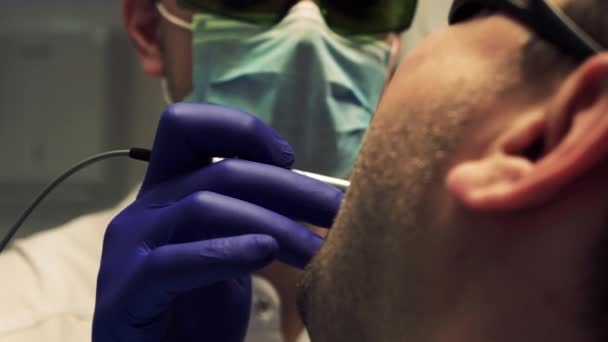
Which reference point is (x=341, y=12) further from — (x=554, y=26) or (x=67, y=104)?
(x=67, y=104)

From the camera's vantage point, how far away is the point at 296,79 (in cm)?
107

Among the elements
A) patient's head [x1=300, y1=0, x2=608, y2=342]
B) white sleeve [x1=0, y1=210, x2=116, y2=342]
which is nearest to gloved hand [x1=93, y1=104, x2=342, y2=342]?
patient's head [x1=300, y1=0, x2=608, y2=342]

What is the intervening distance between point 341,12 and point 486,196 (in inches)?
30.7

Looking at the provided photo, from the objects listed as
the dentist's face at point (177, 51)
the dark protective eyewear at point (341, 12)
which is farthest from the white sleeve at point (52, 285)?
the dark protective eyewear at point (341, 12)

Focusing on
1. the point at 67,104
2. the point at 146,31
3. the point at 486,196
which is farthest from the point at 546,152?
the point at 67,104

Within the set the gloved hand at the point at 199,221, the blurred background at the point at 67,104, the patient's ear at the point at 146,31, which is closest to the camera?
the gloved hand at the point at 199,221

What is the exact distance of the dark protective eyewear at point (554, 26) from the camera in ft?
1.33

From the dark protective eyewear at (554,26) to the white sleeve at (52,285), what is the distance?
833mm

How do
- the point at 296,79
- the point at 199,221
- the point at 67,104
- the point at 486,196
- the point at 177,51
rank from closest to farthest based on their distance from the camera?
the point at 486,196, the point at 199,221, the point at 296,79, the point at 177,51, the point at 67,104

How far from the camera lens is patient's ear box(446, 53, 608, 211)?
0.38 meters

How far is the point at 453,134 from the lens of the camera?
0.45m

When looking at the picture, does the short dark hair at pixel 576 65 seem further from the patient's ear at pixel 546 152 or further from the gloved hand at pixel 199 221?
the gloved hand at pixel 199 221

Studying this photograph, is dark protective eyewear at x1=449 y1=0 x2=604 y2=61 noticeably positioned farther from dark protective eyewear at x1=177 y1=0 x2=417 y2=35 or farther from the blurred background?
the blurred background

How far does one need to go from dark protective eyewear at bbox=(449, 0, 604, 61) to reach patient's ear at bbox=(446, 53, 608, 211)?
0.05ft
